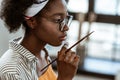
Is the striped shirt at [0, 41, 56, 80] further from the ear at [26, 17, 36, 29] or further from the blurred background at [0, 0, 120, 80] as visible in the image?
the blurred background at [0, 0, 120, 80]

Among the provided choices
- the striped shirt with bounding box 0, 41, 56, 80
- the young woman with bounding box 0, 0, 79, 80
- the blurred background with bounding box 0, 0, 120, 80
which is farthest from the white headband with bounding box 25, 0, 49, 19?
the blurred background with bounding box 0, 0, 120, 80

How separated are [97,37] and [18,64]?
2526 mm

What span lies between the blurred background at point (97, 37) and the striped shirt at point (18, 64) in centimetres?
217

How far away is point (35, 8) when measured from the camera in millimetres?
1050

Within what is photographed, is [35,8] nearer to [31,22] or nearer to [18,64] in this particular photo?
[31,22]

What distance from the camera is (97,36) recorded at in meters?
3.48

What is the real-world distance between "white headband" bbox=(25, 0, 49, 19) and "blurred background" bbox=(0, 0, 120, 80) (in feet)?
7.29

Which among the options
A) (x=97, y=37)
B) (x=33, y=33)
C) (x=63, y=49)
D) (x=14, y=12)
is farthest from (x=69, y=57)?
(x=97, y=37)

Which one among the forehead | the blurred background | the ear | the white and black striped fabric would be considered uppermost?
the forehead

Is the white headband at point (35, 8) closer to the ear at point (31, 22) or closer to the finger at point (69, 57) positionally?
the ear at point (31, 22)

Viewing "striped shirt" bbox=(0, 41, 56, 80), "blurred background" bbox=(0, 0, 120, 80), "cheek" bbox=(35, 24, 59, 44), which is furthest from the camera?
"blurred background" bbox=(0, 0, 120, 80)


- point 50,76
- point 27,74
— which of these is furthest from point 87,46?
point 27,74

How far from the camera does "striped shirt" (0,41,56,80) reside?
1.00 m

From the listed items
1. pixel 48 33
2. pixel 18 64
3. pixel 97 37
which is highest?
pixel 48 33
